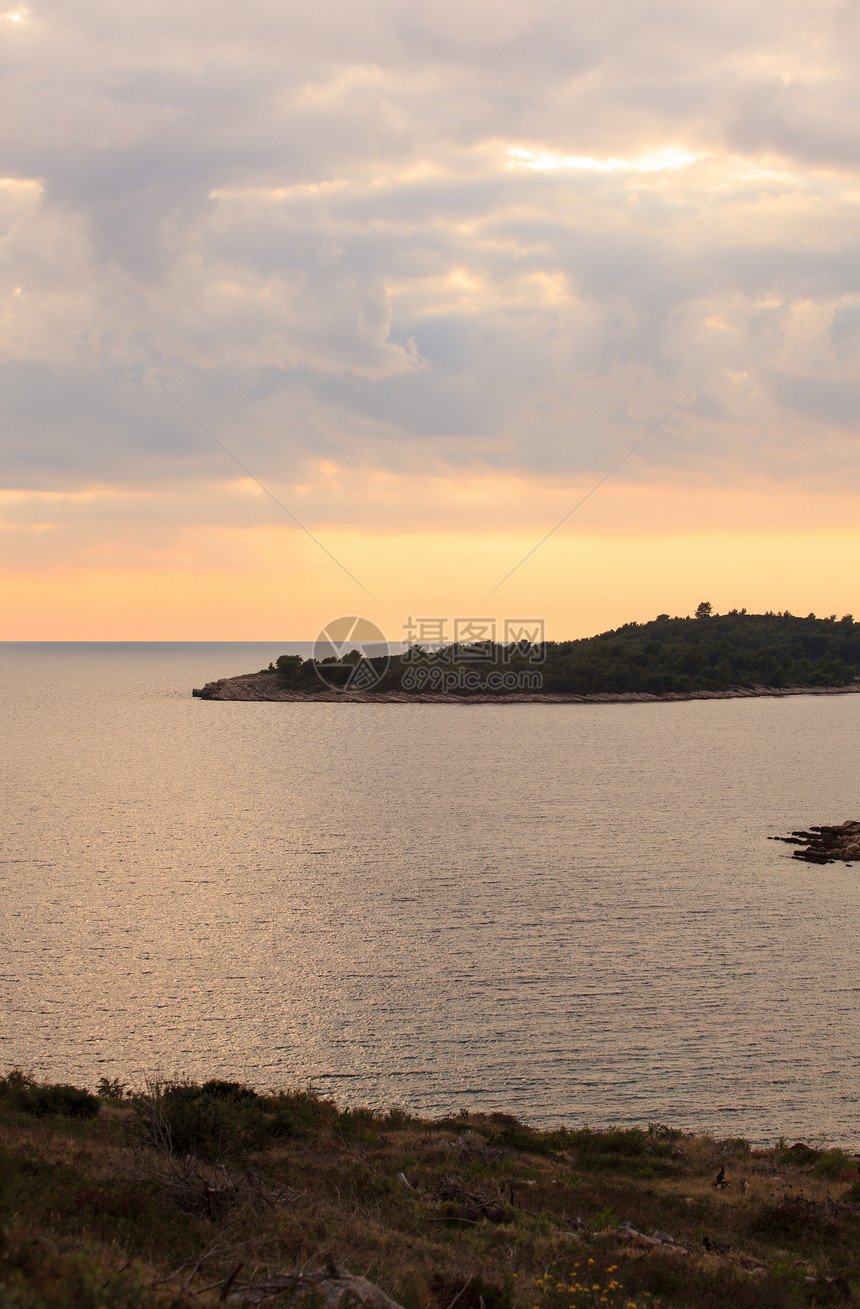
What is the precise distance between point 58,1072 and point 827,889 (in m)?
36.6

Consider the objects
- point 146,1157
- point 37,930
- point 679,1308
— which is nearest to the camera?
point 679,1308

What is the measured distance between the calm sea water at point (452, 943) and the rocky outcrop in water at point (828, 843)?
1.21 metres

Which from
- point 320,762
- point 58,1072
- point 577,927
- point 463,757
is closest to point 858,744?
point 463,757

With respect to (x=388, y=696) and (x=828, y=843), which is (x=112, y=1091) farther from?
(x=388, y=696)

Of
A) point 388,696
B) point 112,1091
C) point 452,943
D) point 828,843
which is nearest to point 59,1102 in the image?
point 112,1091

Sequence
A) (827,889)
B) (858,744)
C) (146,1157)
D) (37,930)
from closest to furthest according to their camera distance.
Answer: (146,1157)
(37,930)
(827,889)
(858,744)

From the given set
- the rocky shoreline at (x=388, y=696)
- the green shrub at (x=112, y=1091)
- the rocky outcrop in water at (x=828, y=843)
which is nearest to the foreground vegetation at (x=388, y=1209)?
the green shrub at (x=112, y=1091)

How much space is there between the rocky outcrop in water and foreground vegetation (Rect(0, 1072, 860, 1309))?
3378 centimetres

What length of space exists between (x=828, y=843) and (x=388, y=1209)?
154 feet

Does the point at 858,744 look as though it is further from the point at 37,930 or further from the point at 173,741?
the point at 37,930

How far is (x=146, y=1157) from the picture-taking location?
1502 centimetres

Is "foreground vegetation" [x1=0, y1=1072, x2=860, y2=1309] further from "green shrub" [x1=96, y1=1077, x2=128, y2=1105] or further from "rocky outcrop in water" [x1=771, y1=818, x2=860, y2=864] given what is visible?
"rocky outcrop in water" [x1=771, y1=818, x2=860, y2=864]

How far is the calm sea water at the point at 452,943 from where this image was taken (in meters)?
23.8

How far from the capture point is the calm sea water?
23.8m
